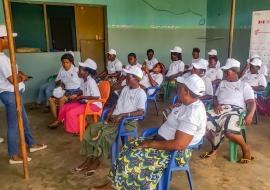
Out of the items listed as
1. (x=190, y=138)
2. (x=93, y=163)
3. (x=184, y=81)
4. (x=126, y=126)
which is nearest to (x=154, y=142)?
(x=190, y=138)

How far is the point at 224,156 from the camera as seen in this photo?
3.13 meters

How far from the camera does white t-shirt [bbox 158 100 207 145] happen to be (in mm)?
1978

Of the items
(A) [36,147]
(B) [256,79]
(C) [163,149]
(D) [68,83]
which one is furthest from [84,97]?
(B) [256,79]

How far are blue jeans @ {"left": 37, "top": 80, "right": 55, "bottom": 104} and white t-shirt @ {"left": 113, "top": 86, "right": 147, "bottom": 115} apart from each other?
2.66 m

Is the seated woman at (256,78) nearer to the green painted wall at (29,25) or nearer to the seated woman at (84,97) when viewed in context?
the seated woman at (84,97)

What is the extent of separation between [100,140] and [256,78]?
3054 mm

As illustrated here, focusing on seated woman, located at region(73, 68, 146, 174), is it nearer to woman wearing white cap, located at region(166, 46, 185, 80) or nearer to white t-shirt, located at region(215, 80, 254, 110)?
white t-shirt, located at region(215, 80, 254, 110)

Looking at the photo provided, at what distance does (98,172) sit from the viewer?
2781 mm

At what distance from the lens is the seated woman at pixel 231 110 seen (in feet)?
9.52

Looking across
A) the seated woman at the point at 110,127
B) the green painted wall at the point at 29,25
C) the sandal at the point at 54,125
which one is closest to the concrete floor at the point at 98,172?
the seated woman at the point at 110,127

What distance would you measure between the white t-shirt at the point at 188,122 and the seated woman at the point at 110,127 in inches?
22.9

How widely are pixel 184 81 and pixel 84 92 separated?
1.83m

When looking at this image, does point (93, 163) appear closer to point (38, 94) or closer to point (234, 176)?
point (234, 176)

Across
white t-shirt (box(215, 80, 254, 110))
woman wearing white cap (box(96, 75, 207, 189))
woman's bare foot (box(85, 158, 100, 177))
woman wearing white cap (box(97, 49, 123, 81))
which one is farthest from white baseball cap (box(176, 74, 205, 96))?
woman wearing white cap (box(97, 49, 123, 81))
